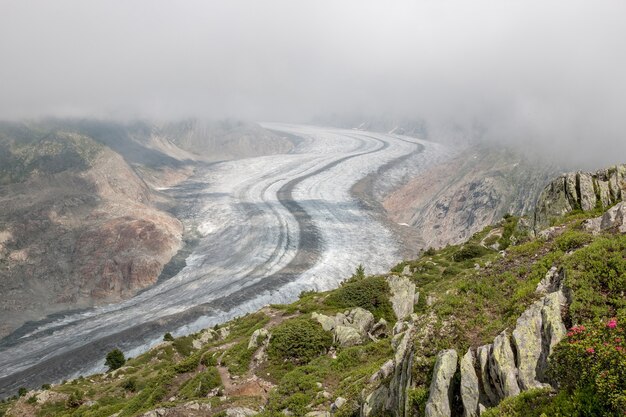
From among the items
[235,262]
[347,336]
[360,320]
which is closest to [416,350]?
[347,336]

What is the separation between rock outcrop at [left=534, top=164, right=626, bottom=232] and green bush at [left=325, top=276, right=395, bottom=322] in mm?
12651

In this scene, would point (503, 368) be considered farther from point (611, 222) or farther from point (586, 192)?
point (586, 192)

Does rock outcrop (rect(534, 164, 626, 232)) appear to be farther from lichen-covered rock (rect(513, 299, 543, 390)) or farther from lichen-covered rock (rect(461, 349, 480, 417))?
lichen-covered rock (rect(461, 349, 480, 417))

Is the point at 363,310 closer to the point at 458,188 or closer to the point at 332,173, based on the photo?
the point at 458,188

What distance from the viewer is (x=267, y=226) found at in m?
113

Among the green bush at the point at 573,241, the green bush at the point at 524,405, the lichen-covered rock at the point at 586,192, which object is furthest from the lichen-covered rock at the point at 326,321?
the green bush at the point at 524,405

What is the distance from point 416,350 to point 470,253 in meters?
31.1

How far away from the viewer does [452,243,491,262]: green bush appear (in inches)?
1604

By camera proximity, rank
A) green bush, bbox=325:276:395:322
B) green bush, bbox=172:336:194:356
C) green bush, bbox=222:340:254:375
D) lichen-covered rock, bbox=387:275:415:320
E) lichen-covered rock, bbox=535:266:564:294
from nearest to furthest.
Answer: lichen-covered rock, bbox=535:266:564:294 → green bush, bbox=222:340:254:375 → lichen-covered rock, bbox=387:275:415:320 → green bush, bbox=325:276:395:322 → green bush, bbox=172:336:194:356

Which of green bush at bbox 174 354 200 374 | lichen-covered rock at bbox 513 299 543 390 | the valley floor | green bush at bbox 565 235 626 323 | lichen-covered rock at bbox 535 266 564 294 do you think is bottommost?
the valley floor

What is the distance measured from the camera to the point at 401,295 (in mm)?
33250

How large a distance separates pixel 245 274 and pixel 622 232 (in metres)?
80.3

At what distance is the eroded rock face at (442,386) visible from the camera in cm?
1064

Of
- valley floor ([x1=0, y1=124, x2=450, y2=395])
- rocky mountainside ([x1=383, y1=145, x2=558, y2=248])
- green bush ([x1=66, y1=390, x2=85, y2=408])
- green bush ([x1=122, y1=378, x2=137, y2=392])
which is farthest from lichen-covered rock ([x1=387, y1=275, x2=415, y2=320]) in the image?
rocky mountainside ([x1=383, y1=145, x2=558, y2=248])
